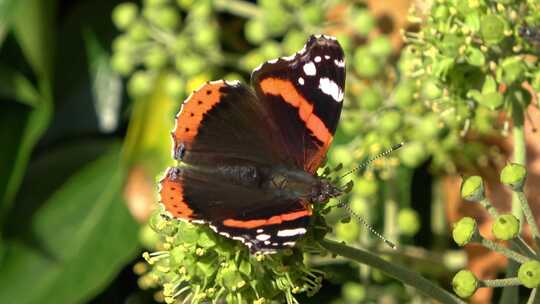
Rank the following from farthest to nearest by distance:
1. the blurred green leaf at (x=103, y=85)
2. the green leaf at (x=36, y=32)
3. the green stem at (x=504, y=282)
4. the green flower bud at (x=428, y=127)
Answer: the blurred green leaf at (x=103, y=85), the green leaf at (x=36, y=32), the green flower bud at (x=428, y=127), the green stem at (x=504, y=282)

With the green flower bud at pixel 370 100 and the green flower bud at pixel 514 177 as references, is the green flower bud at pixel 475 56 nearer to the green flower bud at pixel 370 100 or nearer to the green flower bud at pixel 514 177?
the green flower bud at pixel 514 177

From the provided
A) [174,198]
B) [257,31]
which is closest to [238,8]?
[257,31]

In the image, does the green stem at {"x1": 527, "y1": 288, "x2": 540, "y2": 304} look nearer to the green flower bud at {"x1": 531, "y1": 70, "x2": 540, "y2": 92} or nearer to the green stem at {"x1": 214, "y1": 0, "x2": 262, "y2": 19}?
the green flower bud at {"x1": 531, "y1": 70, "x2": 540, "y2": 92}

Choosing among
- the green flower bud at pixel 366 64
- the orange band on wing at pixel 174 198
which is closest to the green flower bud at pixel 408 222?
the green flower bud at pixel 366 64

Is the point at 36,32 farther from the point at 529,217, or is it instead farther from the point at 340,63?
the point at 529,217

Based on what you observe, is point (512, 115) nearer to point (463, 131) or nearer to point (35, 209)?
point (463, 131)

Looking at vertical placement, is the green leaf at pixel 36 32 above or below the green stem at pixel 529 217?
above
